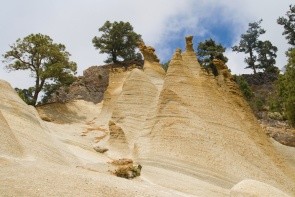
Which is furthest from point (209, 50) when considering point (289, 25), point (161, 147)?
point (161, 147)

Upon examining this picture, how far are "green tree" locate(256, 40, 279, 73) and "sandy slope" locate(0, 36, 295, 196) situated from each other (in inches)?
1719

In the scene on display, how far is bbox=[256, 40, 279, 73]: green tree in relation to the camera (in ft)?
242

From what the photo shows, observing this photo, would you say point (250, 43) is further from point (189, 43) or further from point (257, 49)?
point (189, 43)

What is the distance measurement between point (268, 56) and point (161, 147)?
55.4m

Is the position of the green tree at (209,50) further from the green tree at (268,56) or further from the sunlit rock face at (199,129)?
the sunlit rock face at (199,129)

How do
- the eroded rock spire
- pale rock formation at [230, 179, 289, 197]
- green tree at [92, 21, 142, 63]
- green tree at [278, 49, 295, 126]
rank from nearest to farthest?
pale rock formation at [230, 179, 289, 197]
the eroded rock spire
green tree at [278, 49, 295, 126]
green tree at [92, 21, 142, 63]

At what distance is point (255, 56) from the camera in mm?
76250

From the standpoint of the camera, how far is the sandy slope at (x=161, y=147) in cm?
1551

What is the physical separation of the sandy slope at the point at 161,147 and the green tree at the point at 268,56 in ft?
143

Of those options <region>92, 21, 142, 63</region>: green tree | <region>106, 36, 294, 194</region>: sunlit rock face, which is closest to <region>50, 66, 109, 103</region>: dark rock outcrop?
<region>92, 21, 142, 63</region>: green tree

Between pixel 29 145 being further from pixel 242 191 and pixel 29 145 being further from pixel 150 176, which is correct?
pixel 242 191

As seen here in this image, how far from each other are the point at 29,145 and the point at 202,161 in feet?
26.6

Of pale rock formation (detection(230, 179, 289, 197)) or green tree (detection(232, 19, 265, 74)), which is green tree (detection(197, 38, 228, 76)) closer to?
green tree (detection(232, 19, 265, 74))

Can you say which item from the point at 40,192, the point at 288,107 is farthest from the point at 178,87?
the point at 40,192
